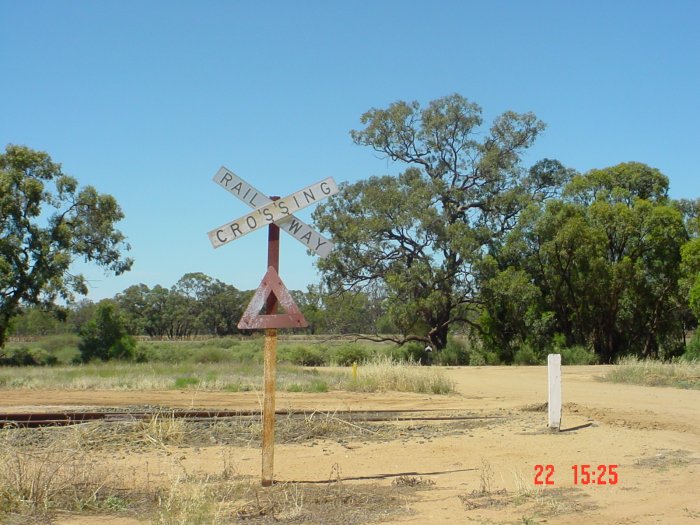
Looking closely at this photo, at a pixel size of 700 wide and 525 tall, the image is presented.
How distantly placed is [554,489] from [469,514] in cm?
169

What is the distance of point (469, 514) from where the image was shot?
824 cm

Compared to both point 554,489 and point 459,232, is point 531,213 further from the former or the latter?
point 554,489

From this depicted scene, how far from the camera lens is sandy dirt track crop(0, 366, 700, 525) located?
328 inches

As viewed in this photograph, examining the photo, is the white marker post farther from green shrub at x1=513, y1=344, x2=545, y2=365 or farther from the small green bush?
the small green bush

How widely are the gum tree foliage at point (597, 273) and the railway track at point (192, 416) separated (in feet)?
97.8

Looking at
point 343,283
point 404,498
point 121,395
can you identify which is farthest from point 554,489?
point 343,283

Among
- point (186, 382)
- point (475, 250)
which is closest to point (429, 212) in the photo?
point (475, 250)

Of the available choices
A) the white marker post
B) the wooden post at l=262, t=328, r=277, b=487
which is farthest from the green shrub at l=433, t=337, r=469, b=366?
the wooden post at l=262, t=328, r=277, b=487

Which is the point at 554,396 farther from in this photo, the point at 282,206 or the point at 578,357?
the point at 578,357

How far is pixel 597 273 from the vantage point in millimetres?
46281

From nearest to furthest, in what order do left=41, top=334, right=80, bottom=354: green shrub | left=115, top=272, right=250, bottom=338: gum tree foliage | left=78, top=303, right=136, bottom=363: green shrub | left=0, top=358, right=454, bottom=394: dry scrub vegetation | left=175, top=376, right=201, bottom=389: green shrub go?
left=0, top=358, right=454, bottom=394: dry scrub vegetation
left=175, top=376, right=201, bottom=389: green shrub
left=78, top=303, right=136, bottom=363: green shrub
left=41, top=334, right=80, bottom=354: green shrub
left=115, top=272, right=250, bottom=338: gum tree foliage
